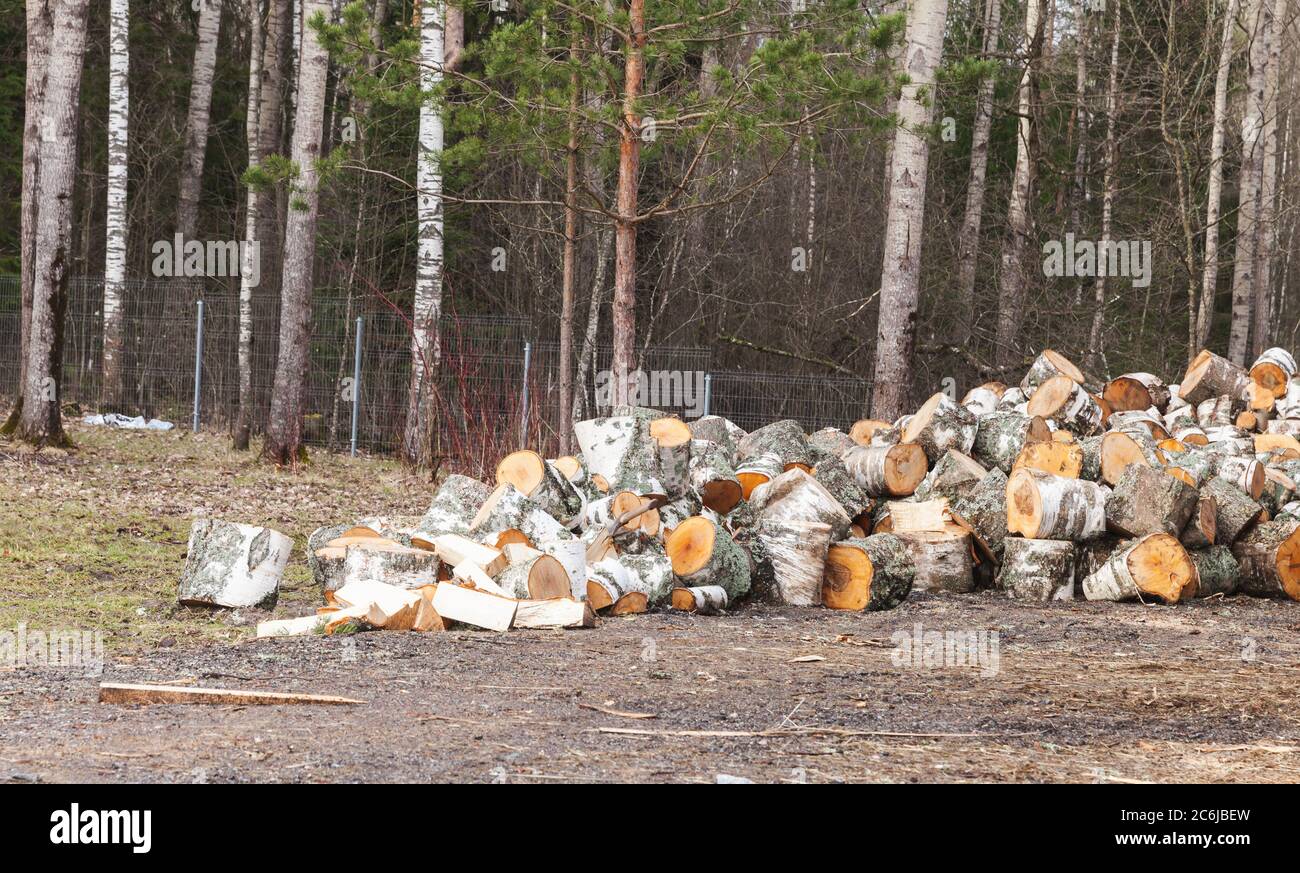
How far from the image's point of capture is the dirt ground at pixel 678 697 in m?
4.04

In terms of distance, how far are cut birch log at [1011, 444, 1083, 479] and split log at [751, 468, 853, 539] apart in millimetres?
1243

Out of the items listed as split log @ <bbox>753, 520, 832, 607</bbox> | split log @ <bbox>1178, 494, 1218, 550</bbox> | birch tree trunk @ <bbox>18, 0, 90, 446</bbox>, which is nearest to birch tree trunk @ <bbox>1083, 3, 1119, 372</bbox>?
split log @ <bbox>1178, 494, 1218, 550</bbox>

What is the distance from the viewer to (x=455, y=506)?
26.2 feet

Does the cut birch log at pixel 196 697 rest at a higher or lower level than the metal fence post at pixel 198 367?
lower

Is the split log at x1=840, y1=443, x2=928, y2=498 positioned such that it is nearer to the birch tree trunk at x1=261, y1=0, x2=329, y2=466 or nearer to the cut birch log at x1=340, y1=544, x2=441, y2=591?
the cut birch log at x1=340, y1=544, x2=441, y2=591

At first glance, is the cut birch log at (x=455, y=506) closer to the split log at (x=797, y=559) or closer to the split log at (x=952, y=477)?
the split log at (x=797, y=559)

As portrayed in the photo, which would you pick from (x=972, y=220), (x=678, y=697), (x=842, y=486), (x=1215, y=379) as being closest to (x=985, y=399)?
(x=1215, y=379)

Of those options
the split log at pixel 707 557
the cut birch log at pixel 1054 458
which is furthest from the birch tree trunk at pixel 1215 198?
the split log at pixel 707 557

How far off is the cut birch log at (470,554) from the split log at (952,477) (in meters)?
3.28

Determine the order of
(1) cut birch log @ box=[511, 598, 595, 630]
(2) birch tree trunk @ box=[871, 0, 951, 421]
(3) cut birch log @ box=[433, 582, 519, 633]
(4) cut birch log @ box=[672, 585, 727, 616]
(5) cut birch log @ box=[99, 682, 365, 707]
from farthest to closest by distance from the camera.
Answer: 1. (2) birch tree trunk @ box=[871, 0, 951, 421]
2. (4) cut birch log @ box=[672, 585, 727, 616]
3. (1) cut birch log @ box=[511, 598, 595, 630]
4. (3) cut birch log @ box=[433, 582, 519, 633]
5. (5) cut birch log @ box=[99, 682, 365, 707]

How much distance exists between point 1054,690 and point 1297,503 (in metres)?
4.32

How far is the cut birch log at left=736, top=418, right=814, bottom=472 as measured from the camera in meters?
9.46

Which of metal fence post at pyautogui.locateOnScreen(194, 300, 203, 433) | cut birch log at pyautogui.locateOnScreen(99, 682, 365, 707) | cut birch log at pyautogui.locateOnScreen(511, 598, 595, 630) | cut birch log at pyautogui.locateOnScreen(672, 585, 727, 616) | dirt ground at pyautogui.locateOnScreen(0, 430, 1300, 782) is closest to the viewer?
dirt ground at pyautogui.locateOnScreen(0, 430, 1300, 782)
